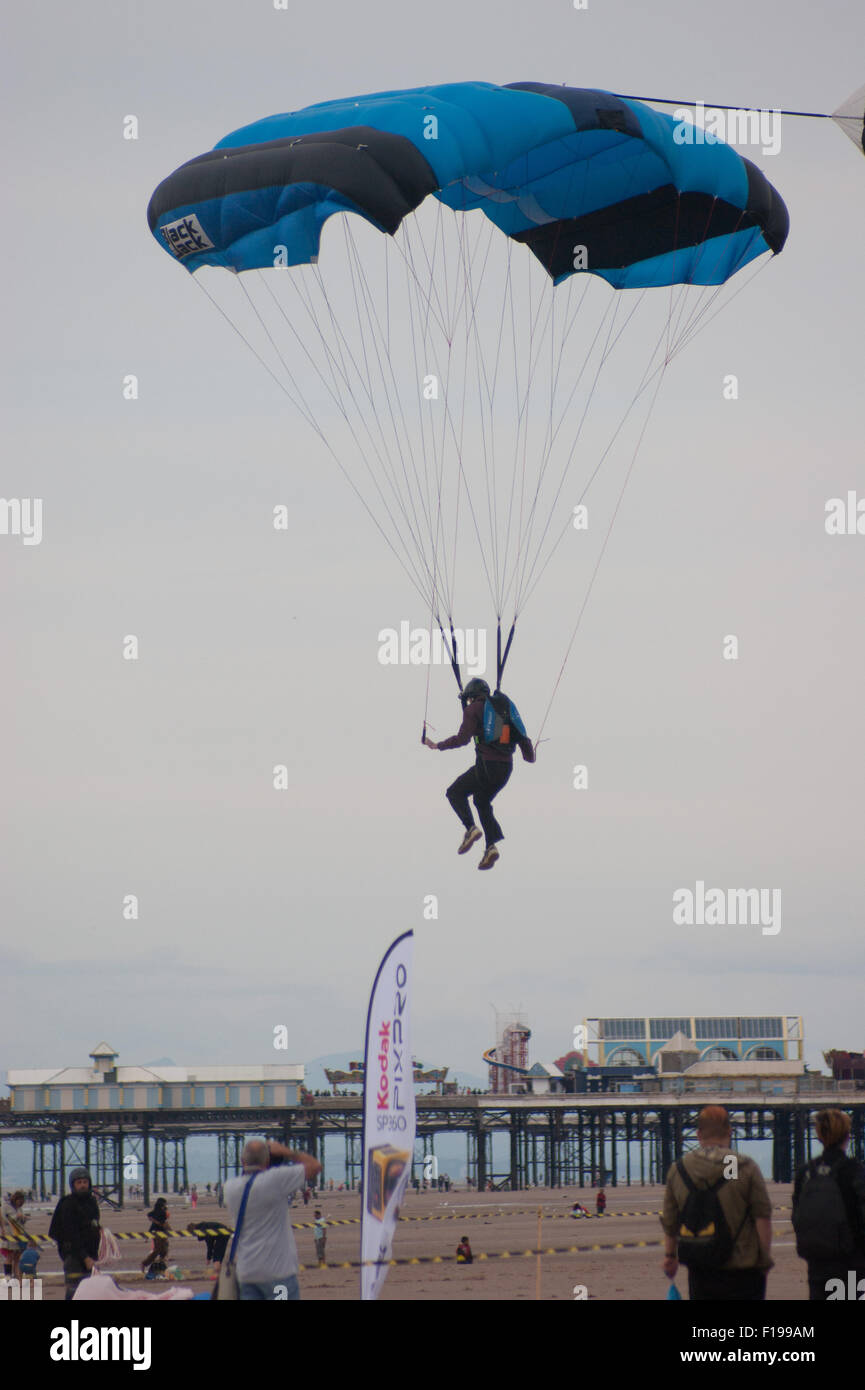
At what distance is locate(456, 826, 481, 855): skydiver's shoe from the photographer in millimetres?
18188

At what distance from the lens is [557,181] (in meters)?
20.1

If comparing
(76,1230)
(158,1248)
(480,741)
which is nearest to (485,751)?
(480,741)

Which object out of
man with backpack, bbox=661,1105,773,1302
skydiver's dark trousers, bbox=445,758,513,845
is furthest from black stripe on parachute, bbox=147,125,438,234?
man with backpack, bbox=661,1105,773,1302

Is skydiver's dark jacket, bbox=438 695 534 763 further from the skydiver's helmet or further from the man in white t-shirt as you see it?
the man in white t-shirt

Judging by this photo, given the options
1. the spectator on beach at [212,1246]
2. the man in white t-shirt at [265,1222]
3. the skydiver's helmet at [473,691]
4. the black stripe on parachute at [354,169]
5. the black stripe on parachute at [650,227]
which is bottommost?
the spectator on beach at [212,1246]

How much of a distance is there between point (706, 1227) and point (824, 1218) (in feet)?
2.06

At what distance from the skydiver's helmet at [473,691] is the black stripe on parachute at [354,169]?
490cm

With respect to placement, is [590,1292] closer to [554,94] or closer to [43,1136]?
[554,94]

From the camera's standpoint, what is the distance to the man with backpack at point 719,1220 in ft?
26.8

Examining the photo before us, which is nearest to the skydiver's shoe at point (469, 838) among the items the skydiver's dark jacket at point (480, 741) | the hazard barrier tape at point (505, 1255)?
the skydiver's dark jacket at point (480, 741)

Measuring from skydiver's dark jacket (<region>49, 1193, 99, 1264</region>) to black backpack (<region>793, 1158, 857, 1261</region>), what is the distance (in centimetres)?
592

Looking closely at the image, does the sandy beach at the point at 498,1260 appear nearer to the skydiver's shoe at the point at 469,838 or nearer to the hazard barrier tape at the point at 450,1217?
the hazard barrier tape at the point at 450,1217
